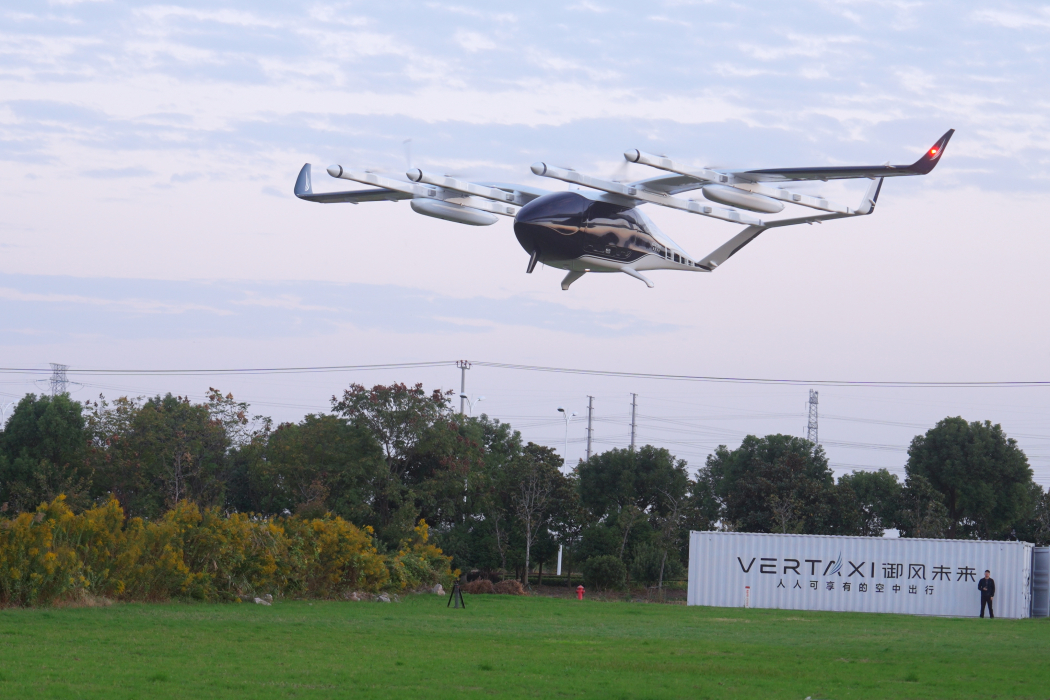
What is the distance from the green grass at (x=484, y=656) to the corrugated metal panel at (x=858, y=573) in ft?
21.8

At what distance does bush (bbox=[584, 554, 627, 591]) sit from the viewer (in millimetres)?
42094

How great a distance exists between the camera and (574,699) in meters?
11.5

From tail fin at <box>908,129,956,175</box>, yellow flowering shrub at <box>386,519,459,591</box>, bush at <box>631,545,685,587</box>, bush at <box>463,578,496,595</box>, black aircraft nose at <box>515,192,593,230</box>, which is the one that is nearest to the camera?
tail fin at <box>908,129,956,175</box>

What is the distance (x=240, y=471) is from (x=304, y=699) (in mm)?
39540

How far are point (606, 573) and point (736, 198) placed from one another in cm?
2768

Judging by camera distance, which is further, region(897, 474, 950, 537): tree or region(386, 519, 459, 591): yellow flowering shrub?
region(897, 474, 950, 537): tree

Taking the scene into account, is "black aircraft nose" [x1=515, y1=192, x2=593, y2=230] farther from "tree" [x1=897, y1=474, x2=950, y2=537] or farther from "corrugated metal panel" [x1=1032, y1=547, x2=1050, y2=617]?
"tree" [x1=897, y1=474, x2=950, y2=537]

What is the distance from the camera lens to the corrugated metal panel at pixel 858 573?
30.2 m

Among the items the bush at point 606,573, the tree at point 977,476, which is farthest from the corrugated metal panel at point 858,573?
the tree at point 977,476

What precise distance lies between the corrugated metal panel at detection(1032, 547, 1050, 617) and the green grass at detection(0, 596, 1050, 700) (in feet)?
24.8

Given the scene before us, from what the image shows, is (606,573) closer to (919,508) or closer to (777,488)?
(777,488)

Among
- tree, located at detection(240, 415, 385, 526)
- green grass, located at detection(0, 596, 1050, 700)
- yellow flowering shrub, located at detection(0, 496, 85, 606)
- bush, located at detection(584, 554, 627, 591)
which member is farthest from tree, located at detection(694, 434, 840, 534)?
yellow flowering shrub, located at detection(0, 496, 85, 606)

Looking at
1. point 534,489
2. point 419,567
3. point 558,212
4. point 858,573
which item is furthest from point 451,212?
point 534,489

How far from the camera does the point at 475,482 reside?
4375cm
